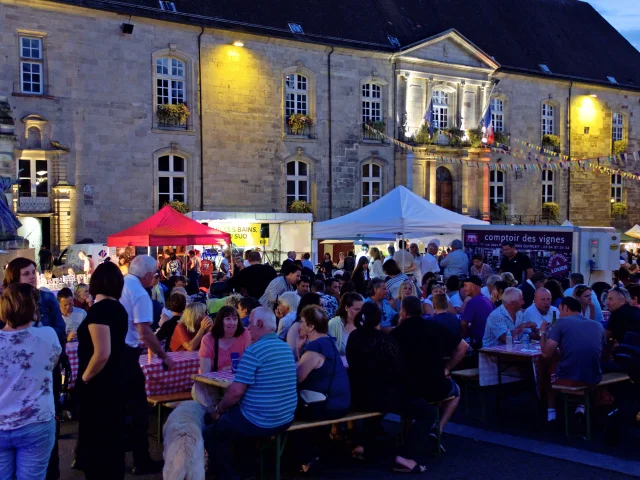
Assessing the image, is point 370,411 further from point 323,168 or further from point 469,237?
point 323,168

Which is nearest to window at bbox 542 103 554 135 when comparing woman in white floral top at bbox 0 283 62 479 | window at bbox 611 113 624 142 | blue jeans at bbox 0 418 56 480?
window at bbox 611 113 624 142

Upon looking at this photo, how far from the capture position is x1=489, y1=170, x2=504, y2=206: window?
33.7 metres

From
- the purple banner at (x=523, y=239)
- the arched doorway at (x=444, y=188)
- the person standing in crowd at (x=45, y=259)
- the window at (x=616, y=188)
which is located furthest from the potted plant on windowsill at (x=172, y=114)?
the window at (x=616, y=188)

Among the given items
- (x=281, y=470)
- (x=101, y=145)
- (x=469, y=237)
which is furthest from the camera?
(x=101, y=145)

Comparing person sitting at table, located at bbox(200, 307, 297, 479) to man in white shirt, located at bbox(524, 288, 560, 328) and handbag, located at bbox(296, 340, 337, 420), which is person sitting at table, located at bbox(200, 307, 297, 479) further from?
man in white shirt, located at bbox(524, 288, 560, 328)

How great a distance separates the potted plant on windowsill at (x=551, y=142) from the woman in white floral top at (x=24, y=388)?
32685 mm

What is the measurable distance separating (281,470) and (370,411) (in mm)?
917

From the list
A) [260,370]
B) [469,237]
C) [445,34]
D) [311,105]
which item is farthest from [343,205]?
[260,370]

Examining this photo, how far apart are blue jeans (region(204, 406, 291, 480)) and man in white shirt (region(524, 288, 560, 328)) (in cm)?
436

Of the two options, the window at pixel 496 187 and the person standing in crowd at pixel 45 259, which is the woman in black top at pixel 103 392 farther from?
the window at pixel 496 187

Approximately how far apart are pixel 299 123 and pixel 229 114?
2.66 m

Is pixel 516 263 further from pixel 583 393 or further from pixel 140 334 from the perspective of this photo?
pixel 140 334

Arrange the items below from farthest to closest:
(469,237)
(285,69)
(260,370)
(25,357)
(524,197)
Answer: (524,197), (285,69), (469,237), (260,370), (25,357)

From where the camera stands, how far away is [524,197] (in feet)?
114
